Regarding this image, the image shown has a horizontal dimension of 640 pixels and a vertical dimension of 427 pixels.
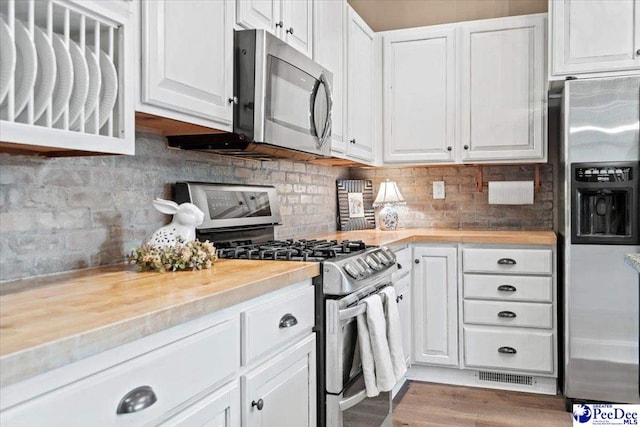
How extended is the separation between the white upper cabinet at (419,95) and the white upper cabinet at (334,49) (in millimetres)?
725

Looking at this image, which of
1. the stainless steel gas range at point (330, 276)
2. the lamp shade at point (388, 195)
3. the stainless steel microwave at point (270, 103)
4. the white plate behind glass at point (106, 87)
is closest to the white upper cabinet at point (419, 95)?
the lamp shade at point (388, 195)

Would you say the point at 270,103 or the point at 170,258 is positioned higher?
the point at 270,103

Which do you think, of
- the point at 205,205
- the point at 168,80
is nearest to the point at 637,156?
the point at 205,205

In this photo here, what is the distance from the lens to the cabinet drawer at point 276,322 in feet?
4.63

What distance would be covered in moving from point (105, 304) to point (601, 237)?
2.65 meters

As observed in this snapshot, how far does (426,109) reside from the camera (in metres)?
3.68

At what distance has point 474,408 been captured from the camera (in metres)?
2.95

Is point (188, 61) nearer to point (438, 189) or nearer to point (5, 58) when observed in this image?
point (5, 58)

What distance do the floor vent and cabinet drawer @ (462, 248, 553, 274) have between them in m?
0.64

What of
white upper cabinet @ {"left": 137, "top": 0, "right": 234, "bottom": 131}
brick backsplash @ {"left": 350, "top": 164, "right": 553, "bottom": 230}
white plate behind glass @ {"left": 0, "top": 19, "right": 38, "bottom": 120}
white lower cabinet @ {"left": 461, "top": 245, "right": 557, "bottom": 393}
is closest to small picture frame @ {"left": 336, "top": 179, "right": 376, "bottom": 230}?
brick backsplash @ {"left": 350, "top": 164, "right": 553, "bottom": 230}

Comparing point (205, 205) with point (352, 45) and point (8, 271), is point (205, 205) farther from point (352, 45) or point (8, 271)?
point (352, 45)

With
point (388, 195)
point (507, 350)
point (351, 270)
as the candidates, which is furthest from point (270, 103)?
point (507, 350)

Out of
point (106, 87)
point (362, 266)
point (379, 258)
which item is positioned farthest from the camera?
point (379, 258)

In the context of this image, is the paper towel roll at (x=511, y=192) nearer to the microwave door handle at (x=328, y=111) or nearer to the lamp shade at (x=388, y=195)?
the lamp shade at (x=388, y=195)
